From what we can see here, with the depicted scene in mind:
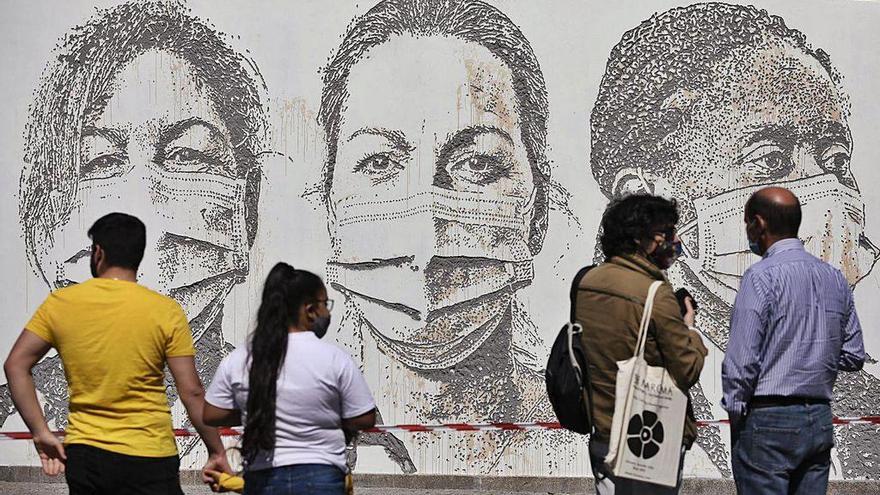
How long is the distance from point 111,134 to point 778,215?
6.08 m

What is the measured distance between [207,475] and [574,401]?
1.30 metres

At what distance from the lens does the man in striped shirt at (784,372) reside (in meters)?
4.60

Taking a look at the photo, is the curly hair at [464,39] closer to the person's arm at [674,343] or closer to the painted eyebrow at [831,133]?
the painted eyebrow at [831,133]

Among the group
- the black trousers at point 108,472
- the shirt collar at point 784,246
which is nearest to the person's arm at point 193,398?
the black trousers at point 108,472

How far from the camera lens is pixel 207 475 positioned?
4.38 m

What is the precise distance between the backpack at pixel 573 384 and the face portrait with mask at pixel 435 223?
4823mm

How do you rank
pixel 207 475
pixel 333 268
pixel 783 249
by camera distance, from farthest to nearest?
pixel 333 268, pixel 783 249, pixel 207 475

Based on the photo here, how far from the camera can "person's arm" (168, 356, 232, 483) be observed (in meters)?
4.50

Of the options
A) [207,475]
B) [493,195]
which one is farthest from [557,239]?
[207,475]

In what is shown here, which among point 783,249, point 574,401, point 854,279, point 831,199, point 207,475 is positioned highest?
point 831,199

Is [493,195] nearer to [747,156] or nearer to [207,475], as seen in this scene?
[747,156]

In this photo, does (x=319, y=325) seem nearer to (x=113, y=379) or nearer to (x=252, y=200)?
(x=113, y=379)

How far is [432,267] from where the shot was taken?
30.8 ft

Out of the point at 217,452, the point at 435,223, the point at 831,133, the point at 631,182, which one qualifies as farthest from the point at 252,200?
the point at 217,452
